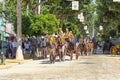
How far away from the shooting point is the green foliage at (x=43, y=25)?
125ft

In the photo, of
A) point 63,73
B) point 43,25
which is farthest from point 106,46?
point 63,73

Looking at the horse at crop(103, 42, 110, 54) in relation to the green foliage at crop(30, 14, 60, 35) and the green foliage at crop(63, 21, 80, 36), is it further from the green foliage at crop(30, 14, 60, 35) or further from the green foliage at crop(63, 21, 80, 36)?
the green foliage at crop(30, 14, 60, 35)

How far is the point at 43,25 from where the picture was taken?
3866 cm

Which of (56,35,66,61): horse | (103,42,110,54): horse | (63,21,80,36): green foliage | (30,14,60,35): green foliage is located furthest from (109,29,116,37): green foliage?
(56,35,66,61): horse

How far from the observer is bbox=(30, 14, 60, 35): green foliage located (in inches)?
1505

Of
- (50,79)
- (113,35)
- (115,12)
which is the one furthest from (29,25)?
(113,35)

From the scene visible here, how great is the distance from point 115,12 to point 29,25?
87.1 feet

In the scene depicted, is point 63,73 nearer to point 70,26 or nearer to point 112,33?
point 70,26

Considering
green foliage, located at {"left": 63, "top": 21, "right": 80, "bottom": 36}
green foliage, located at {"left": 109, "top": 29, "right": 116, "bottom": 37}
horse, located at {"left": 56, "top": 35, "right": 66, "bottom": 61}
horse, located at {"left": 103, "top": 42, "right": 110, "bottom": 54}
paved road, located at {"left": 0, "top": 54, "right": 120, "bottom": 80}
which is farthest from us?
green foliage, located at {"left": 109, "top": 29, "right": 116, "bottom": 37}

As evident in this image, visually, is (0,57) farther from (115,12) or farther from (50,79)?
(115,12)

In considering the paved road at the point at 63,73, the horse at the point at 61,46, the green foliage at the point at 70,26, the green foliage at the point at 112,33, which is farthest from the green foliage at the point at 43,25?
the green foliage at the point at 112,33

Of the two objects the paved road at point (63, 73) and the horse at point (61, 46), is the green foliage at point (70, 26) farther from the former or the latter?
the paved road at point (63, 73)

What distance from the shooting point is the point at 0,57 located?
3109cm

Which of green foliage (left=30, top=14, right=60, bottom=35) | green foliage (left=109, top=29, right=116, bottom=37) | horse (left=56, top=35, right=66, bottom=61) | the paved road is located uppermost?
green foliage (left=30, top=14, right=60, bottom=35)
